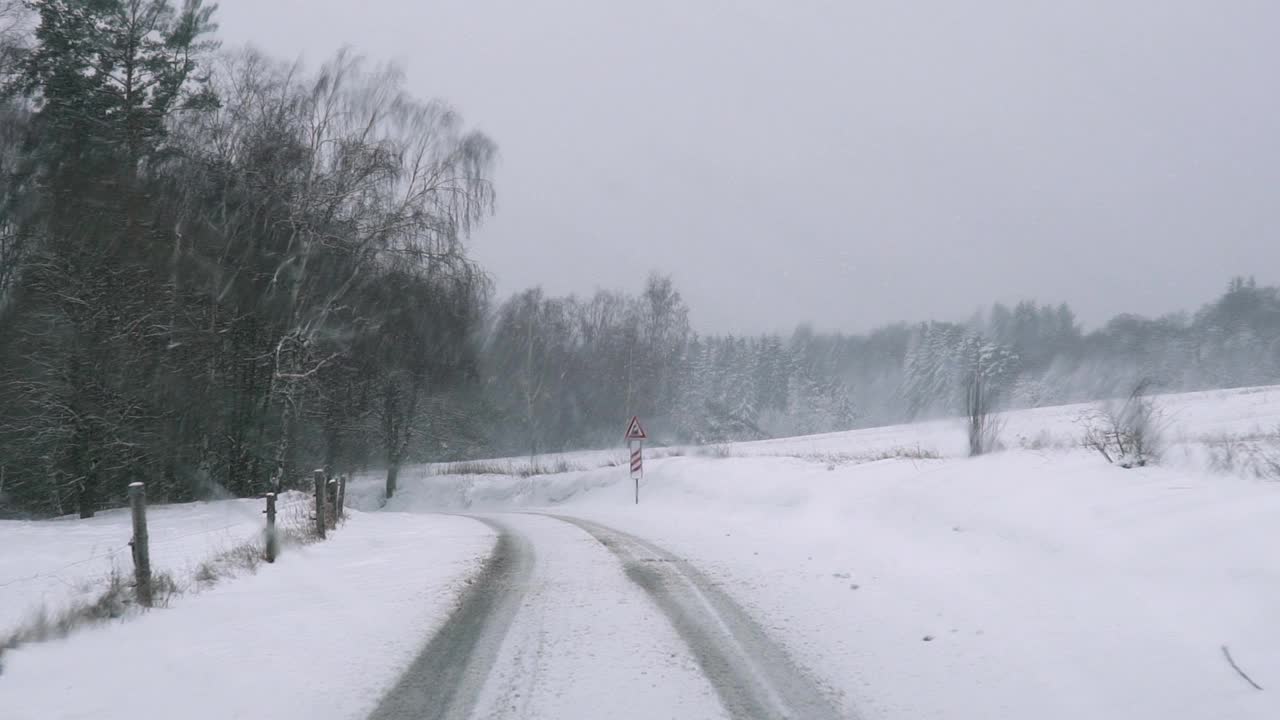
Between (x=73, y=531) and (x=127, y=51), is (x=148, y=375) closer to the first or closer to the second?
(x=73, y=531)

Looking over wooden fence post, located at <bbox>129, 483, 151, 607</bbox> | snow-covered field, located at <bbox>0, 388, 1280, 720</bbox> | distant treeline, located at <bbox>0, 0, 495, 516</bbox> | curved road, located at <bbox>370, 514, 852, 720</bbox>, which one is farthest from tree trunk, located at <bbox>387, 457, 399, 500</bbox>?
wooden fence post, located at <bbox>129, 483, 151, 607</bbox>

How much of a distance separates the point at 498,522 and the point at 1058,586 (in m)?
12.3

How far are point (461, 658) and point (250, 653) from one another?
1.51 meters

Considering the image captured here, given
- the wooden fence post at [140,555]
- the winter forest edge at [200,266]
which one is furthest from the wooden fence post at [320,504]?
the winter forest edge at [200,266]

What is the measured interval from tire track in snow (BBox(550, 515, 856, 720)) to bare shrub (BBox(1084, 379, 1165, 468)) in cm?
550

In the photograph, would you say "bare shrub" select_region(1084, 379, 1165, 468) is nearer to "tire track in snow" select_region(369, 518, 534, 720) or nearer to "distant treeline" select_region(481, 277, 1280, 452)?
"tire track in snow" select_region(369, 518, 534, 720)

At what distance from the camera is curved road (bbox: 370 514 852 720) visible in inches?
162

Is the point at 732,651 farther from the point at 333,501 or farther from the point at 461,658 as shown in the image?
the point at 333,501

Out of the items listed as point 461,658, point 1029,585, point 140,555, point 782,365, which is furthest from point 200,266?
point 782,365

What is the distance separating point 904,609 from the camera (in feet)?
20.4

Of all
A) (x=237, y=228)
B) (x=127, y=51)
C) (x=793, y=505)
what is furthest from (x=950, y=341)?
(x=127, y=51)

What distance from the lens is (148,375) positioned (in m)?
18.3

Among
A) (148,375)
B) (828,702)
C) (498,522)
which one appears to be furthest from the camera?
(148,375)

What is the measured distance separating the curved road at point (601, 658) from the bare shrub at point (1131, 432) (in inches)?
217
